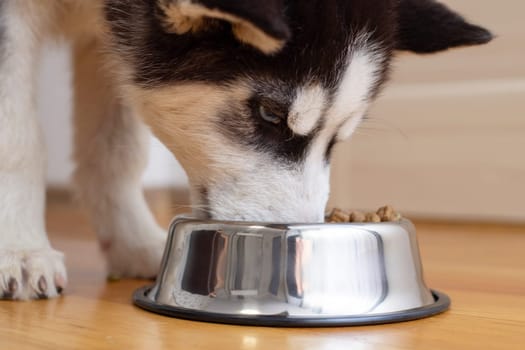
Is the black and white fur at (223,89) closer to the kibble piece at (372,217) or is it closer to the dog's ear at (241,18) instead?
the dog's ear at (241,18)

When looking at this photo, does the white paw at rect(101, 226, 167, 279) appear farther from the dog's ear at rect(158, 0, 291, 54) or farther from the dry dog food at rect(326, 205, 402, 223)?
the dog's ear at rect(158, 0, 291, 54)

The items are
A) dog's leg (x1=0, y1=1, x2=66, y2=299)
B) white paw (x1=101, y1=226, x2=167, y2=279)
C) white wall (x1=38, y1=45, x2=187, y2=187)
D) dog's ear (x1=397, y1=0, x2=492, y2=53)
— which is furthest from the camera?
white wall (x1=38, y1=45, x2=187, y2=187)

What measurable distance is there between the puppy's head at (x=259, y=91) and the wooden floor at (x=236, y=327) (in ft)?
0.86

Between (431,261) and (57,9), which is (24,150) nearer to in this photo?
(57,9)

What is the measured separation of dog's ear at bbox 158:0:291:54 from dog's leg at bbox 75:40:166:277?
1.77ft

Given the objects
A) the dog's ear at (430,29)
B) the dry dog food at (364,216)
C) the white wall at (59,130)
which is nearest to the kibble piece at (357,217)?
the dry dog food at (364,216)

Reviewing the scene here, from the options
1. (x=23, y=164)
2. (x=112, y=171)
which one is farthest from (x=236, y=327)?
(x=112, y=171)

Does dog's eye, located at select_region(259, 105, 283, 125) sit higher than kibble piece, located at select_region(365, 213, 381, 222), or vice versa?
dog's eye, located at select_region(259, 105, 283, 125)

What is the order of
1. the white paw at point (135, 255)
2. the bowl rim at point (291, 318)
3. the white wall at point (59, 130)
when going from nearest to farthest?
the bowl rim at point (291, 318) → the white paw at point (135, 255) → the white wall at point (59, 130)

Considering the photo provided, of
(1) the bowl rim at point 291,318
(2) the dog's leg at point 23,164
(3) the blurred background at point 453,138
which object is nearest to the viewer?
(1) the bowl rim at point 291,318

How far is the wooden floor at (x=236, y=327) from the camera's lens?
3.99 feet

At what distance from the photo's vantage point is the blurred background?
325cm

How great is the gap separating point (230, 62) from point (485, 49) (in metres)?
2.06

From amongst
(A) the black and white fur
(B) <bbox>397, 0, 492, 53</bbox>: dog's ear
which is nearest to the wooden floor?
(A) the black and white fur
